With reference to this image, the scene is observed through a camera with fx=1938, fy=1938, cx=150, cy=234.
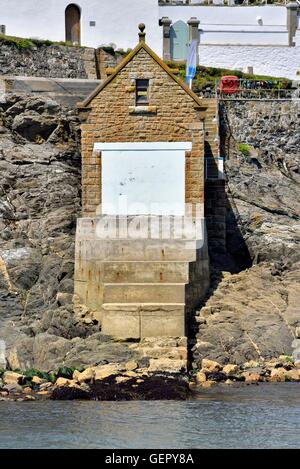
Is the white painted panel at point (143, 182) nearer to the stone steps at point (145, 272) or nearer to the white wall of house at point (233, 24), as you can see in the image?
the stone steps at point (145, 272)

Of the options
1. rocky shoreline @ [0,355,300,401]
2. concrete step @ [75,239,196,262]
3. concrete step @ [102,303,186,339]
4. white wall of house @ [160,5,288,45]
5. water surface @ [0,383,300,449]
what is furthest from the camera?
white wall of house @ [160,5,288,45]

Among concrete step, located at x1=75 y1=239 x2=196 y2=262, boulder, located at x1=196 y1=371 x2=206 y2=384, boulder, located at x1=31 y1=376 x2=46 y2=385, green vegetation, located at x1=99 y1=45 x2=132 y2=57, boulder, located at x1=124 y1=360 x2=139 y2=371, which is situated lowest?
boulder, located at x1=31 y1=376 x2=46 y2=385

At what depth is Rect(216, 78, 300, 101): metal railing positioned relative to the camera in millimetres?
57719

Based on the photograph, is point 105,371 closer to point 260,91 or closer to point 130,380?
point 130,380

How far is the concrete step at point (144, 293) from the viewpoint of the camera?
45031 millimetres

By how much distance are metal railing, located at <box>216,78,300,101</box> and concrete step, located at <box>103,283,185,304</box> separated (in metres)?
13.4

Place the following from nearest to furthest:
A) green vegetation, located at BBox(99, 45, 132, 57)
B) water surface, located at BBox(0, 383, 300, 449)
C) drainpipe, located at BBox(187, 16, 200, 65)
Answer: water surface, located at BBox(0, 383, 300, 449) → green vegetation, located at BBox(99, 45, 132, 57) → drainpipe, located at BBox(187, 16, 200, 65)

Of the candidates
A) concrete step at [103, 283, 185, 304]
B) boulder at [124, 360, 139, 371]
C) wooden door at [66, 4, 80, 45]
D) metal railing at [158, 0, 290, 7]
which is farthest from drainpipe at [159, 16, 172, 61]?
boulder at [124, 360, 139, 371]

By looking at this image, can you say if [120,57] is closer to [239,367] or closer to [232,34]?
[232,34]

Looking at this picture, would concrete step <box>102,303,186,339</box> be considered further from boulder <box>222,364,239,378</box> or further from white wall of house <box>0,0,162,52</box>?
white wall of house <box>0,0,162,52</box>

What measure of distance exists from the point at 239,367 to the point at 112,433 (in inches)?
273

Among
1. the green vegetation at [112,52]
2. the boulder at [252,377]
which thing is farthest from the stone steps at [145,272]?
the green vegetation at [112,52]

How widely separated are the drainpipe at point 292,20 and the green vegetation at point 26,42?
26.0 ft
